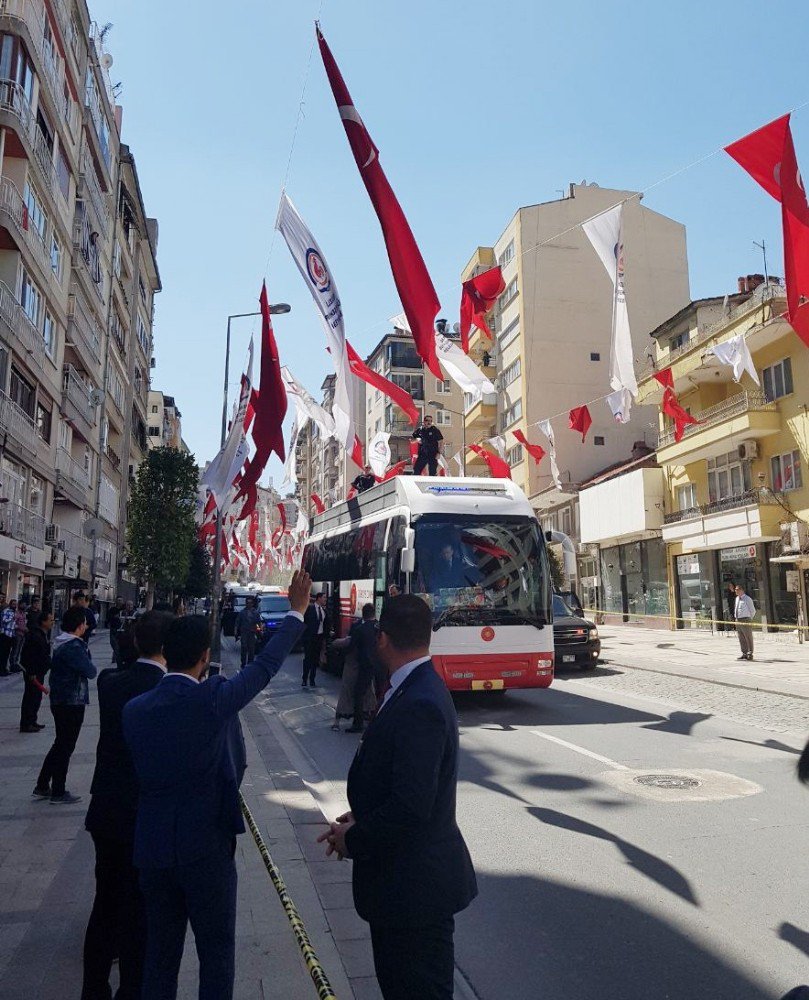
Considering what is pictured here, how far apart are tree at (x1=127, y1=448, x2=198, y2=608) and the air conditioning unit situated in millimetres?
27195

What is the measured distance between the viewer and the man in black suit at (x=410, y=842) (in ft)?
8.63

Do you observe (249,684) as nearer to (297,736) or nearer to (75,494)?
(297,736)

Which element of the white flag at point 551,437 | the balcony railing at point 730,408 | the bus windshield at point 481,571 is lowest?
the bus windshield at point 481,571

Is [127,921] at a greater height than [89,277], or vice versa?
[89,277]

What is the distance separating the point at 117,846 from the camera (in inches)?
146

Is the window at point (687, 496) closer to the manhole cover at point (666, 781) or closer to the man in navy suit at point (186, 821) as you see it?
the manhole cover at point (666, 781)

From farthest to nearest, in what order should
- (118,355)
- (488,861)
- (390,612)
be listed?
1. (118,355)
2. (488,861)
3. (390,612)

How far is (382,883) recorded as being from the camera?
2701 mm

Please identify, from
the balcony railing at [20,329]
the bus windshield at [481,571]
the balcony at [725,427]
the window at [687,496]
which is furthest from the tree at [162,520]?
the bus windshield at [481,571]

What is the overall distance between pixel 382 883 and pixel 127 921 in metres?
1.68

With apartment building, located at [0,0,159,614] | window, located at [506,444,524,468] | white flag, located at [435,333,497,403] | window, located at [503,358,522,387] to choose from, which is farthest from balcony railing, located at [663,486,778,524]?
apartment building, located at [0,0,159,614]

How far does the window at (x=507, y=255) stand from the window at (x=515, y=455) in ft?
37.9

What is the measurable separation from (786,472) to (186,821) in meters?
30.4

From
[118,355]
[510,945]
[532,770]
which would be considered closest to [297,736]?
[532,770]
